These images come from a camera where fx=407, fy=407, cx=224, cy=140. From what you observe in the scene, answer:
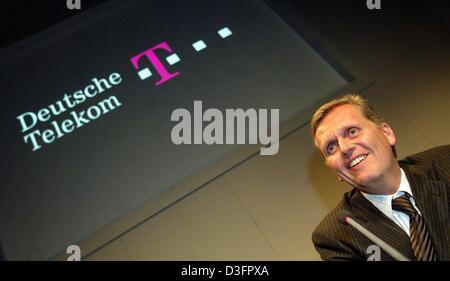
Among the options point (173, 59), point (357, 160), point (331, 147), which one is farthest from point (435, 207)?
point (173, 59)

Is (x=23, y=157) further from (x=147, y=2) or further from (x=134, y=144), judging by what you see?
(x=147, y=2)

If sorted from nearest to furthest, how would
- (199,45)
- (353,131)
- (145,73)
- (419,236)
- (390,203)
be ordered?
(419,236) → (390,203) → (353,131) → (145,73) → (199,45)

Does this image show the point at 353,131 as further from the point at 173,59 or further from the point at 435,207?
the point at 173,59

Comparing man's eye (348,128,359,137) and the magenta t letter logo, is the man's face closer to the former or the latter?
man's eye (348,128,359,137)

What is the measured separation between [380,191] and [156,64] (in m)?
1.79

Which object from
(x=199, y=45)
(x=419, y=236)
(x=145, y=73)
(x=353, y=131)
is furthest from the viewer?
(x=199, y=45)

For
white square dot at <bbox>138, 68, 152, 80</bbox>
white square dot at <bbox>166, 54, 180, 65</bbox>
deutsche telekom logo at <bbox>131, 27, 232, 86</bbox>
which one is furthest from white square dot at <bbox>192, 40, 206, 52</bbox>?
white square dot at <bbox>138, 68, 152, 80</bbox>

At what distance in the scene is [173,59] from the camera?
8.86 ft

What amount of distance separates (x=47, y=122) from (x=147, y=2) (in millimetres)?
1240

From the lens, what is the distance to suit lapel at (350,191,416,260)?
1.24 metres

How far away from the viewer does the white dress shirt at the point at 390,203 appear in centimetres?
132

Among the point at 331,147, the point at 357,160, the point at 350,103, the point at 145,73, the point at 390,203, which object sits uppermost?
the point at 145,73
